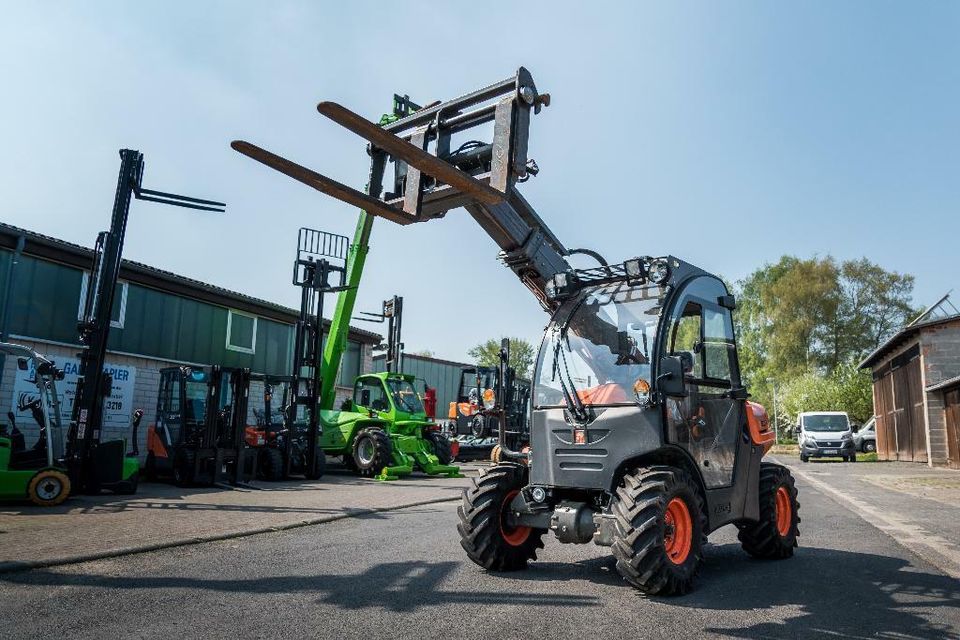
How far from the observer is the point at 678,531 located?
223 inches

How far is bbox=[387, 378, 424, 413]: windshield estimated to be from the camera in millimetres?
18672

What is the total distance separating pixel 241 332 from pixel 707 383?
17.4 m

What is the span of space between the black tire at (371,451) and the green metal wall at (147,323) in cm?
530

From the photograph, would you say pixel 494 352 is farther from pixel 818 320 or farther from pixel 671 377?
pixel 671 377

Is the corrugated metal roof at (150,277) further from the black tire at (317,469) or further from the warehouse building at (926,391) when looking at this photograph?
the warehouse building at (926,391)

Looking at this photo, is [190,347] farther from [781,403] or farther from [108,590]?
[781,403]

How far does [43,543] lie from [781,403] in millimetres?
49304

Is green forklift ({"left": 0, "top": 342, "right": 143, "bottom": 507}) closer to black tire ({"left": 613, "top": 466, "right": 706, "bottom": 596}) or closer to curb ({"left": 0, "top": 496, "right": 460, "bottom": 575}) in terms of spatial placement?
curb ({"left": 0, "top": 496, "right": 460, "bottom": 575})

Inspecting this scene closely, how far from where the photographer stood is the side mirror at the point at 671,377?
5.67 meters

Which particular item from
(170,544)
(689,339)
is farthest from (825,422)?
(170,544)

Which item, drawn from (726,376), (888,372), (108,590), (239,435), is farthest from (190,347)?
(888,372)

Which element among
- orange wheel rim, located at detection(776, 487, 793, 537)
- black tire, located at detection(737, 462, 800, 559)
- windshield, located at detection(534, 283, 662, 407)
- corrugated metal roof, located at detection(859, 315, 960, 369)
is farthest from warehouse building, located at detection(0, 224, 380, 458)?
corrugated metal roof, located at detection(859, 315, 960, 369)

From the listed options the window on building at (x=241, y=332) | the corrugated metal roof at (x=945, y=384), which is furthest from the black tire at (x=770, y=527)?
the corrugated metal roof at (x=945, y=384)

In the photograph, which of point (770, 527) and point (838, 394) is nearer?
point (770, 527)
